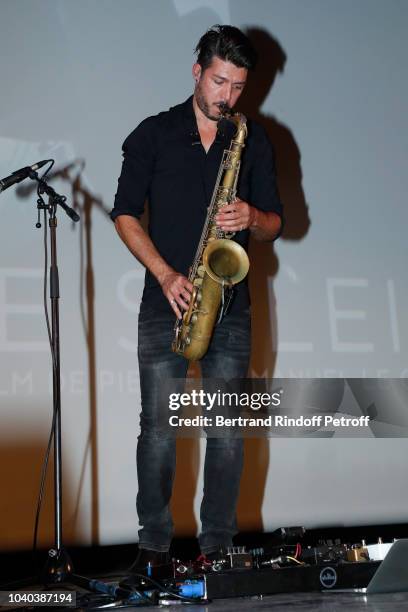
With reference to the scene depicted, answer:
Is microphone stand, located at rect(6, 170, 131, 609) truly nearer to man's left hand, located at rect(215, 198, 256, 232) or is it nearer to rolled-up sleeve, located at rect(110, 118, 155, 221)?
rolled-up sleeve, located at rect(110, 118, 155, 221)

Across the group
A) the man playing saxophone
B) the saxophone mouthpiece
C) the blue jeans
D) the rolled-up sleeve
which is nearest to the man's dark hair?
the man playing saxophone

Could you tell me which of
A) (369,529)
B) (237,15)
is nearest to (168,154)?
(237,15)

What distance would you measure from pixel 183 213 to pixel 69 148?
3.55 feet

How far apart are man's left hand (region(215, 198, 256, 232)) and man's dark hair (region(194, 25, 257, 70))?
482mm

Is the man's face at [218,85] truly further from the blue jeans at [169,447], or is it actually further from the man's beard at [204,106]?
the blue jeans at [169,447]

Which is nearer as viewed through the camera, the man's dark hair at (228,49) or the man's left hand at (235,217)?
the man's left hand at (235,217)

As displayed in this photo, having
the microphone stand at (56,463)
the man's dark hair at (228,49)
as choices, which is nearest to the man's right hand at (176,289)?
the microphone stand at (56,463)

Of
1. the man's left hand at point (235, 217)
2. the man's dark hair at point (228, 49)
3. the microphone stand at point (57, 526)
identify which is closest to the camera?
the microphone stand at point (57, 526)

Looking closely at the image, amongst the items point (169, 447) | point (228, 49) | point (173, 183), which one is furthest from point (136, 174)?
point (169, 447)

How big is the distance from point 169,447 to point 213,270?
1.96ft

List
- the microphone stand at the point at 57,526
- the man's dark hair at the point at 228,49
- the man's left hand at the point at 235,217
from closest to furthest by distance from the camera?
the microphone stand at the point at 57,526, the man's left hand at the point at 235,217, the man's dark hair at the point at 228,49

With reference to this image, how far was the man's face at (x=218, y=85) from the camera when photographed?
2.80m

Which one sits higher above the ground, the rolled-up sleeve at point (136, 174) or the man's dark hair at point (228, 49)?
the man's dark hair at point (228, 49)

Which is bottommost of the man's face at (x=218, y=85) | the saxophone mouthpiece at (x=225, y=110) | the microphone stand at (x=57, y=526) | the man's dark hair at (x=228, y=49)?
the microphone stand at (x=57, y=526)
